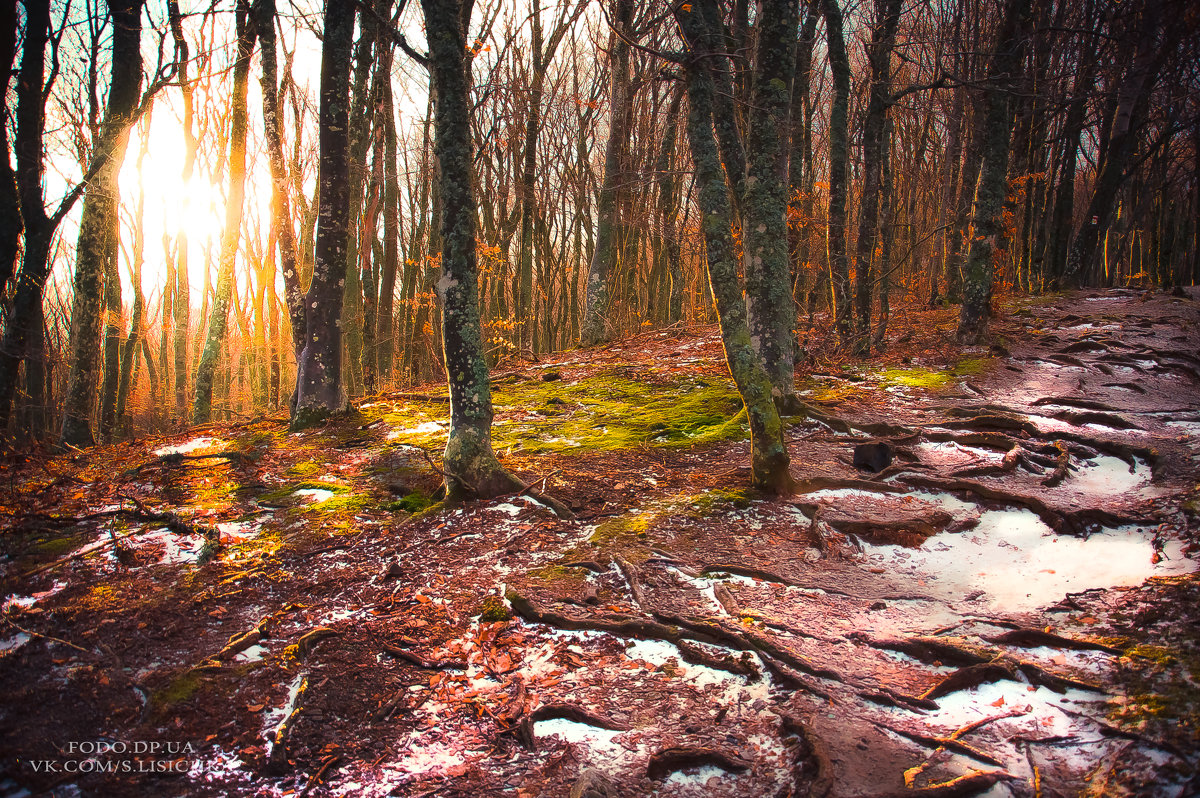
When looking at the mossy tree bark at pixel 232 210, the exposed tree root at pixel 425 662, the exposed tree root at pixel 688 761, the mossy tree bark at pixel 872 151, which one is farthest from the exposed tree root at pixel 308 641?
the mossy tree bark at pixel 872 151

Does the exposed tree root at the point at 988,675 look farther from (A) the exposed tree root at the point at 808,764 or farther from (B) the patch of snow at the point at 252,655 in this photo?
(B) the patch of snow at the point at 252,655

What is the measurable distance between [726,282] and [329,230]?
235 inches

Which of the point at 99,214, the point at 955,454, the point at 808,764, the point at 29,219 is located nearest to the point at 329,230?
the point at 29,219

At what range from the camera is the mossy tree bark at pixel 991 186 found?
363 inches

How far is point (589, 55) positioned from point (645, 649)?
2301cm

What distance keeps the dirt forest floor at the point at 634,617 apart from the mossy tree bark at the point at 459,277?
483 millimetres

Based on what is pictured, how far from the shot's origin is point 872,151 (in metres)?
9.55

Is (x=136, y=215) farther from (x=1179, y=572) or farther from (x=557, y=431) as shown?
(x=1179, y=572)

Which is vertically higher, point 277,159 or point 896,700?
point 277,159

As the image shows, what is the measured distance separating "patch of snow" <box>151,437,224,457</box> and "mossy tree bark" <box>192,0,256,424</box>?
5.30 meters

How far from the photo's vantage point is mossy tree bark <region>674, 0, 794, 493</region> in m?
5.26

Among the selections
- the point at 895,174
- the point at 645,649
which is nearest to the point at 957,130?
the point at 895,174

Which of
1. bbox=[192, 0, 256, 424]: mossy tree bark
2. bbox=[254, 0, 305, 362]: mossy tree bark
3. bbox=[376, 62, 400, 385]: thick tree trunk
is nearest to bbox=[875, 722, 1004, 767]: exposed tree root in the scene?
bbox=[254, 0, 305, 362]: mossy tree bark

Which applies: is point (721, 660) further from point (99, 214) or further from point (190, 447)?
point (99, 214)
